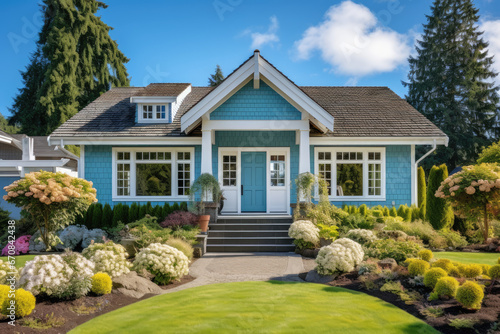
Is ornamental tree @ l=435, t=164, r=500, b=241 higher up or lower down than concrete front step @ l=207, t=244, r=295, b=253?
higher up

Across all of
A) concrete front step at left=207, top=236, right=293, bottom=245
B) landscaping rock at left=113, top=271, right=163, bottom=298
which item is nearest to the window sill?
concrete front step at left=207, top=236, right=293, bottom=245

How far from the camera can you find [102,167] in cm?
1475

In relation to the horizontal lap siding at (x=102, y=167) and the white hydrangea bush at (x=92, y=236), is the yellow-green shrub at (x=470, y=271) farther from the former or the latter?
the horizontal lap siding at (x=102, y=167)

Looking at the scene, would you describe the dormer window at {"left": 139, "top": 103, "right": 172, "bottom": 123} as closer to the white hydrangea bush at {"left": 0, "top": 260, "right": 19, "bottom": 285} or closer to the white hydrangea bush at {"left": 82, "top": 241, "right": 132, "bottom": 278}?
the white hydrangea bush at {"left": 82, "top": 241, "right": 132, "bottom": 278}

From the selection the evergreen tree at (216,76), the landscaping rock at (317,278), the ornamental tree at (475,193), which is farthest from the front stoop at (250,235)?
the evergreen tree at (216,76)

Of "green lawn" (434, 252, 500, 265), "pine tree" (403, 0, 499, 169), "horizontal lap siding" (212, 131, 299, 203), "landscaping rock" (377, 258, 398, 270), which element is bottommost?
"green lawn" (434, 252, 500, 265)

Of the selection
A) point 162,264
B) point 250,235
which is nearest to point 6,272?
point 162,264

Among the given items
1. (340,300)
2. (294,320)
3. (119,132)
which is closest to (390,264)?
(340,300)

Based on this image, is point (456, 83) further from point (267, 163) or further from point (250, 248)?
point (250, 248)

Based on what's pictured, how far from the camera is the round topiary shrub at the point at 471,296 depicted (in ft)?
16.2

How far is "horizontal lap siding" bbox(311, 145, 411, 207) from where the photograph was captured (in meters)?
14.9

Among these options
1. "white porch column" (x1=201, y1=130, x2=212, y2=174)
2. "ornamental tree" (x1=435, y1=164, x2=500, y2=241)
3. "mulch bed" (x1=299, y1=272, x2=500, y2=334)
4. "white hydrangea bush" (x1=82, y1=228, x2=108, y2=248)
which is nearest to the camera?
"mulch bed" (x1=299, y1=272, x2=500, y2=334)

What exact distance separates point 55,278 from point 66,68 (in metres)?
25.6

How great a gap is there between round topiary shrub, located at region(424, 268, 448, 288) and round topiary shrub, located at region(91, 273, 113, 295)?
15.4ft
